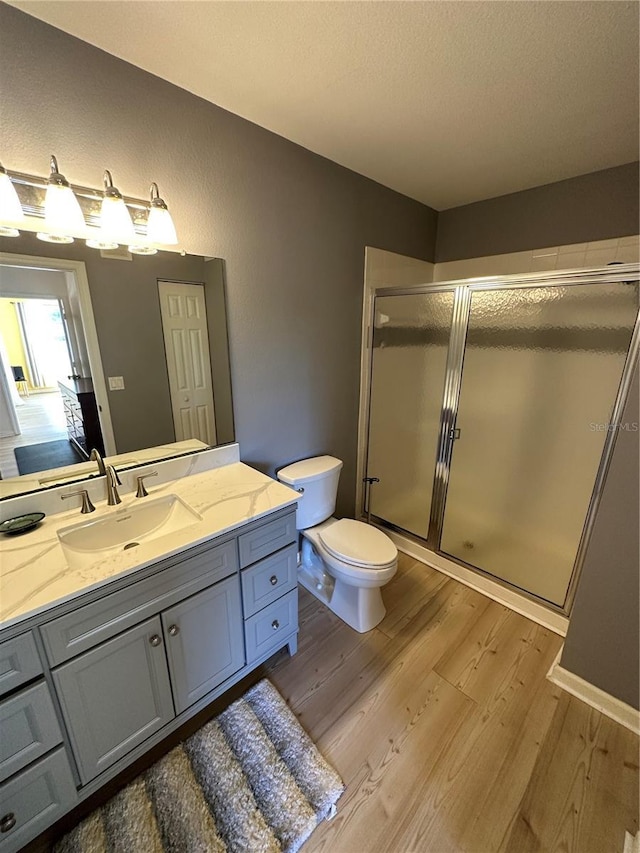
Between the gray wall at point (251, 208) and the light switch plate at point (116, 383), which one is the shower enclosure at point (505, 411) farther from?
the light switch plate at point (116, 383)

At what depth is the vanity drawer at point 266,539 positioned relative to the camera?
122 centimetres

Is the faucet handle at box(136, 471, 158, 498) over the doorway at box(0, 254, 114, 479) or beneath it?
beneath

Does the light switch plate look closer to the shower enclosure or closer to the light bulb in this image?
the light bulb

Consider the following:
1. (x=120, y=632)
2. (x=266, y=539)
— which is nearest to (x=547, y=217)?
(x=266, y=539)

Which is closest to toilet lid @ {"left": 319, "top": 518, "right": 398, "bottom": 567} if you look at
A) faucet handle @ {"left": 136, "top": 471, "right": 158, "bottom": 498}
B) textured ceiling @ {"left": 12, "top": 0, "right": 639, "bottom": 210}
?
faucet handle @ {"left": 136, "top": 471, "right": 158, "bottom": 498}

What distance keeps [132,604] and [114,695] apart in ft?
0.93

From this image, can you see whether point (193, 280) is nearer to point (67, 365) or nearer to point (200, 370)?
point (200, 370)

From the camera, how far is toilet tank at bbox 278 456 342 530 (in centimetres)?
180

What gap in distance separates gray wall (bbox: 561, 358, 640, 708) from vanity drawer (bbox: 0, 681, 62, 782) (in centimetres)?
177

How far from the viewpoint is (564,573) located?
1.74 metres

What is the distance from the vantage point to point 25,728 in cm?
84

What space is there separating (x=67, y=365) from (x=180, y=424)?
1.51ft

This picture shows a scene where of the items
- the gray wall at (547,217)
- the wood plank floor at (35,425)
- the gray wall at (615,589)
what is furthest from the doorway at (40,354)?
the gray wall at (547,217)

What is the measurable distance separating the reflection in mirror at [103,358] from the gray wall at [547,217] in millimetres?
1763
